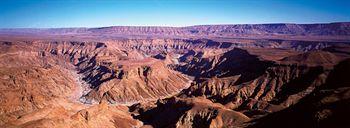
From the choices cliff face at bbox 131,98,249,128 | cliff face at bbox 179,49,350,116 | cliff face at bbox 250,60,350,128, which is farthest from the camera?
cliff face at bbox 179,49,350,116

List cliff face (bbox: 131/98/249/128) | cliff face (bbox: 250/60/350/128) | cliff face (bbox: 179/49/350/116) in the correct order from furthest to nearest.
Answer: cliff face (bbox: 179/49/350/116)
cliff face (bbox: 131/98/249/128)
cliff face (bbox: 250/60/350/128)

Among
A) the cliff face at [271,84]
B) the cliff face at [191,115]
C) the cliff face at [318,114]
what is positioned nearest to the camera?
the cliff face at [318,114]

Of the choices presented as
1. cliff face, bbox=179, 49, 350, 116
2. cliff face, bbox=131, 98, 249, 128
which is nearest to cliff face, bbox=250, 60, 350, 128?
cliff face, bbox=131, 98, 249, 128

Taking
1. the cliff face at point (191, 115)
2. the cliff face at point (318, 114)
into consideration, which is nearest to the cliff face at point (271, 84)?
the cliff face at point (191, 115)

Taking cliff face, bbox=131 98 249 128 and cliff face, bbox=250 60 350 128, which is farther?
cliff face, bbox=131 98 249 128

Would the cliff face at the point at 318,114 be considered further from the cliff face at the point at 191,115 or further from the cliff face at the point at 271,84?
the cliff face at the point at 271,84

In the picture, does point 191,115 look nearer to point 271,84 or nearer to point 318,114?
point 318,114

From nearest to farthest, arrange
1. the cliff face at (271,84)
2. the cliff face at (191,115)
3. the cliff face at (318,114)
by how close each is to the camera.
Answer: the cliff face at (318,114) → the cliff face at (191,115) → the cliff face at (271,84)

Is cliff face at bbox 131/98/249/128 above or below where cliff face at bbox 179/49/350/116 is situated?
below

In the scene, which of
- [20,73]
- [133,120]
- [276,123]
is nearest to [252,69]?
[133,120]

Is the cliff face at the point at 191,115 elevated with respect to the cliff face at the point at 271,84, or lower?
lower

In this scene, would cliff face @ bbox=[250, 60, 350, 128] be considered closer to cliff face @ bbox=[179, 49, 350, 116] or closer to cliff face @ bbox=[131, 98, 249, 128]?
cliff face @ bbox=[131, 98, 249, 128]
